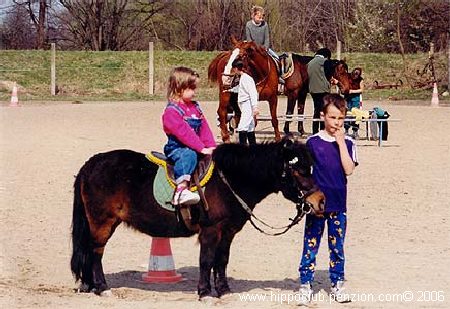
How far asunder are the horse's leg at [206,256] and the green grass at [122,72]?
25.9 m

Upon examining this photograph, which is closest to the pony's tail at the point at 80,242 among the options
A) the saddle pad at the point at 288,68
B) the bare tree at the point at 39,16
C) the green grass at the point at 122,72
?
the saddle pad at the point at 288,68

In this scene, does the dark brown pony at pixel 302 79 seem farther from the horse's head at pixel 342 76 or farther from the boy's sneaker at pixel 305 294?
the boy's sneaker at pixel 305 294

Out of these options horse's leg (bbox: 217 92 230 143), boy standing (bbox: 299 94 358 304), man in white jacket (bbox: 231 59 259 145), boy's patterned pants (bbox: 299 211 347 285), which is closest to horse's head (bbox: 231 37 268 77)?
horse's leg (bbox: 217 92 230 143)

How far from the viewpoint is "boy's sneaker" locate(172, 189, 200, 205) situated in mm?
7082

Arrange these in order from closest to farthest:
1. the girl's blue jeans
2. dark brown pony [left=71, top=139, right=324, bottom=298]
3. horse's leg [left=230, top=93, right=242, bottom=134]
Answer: dark brown pony [left=71, top=139, right=324, bottom=298]
the girl's blue jeans
horse's leg [left=230, top=93, right=242, bottom=134]

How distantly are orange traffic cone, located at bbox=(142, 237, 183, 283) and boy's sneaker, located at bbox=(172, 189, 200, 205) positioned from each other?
845mm

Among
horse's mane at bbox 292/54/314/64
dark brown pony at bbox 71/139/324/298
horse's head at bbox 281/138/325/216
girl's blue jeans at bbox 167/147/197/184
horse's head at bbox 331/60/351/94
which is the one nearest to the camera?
horse's head at bbox 281/138/325/216

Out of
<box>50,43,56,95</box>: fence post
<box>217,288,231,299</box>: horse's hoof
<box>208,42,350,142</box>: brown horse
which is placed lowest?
<box>217,288,231,299</box>: horse's hoof

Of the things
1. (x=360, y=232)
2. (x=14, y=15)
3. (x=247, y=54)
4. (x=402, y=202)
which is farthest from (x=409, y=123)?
(x=14, y=15)

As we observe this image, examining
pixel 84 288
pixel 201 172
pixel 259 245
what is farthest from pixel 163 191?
pixel 259 245

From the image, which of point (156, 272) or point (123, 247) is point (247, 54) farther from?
point (156, 272)

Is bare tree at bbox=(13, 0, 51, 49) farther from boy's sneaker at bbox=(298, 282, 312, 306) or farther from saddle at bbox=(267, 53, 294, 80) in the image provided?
boy's sneaker at bbox=(298, 282, 312, 306)

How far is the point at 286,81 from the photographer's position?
19.4 metres

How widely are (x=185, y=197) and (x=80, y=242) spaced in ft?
3.32
